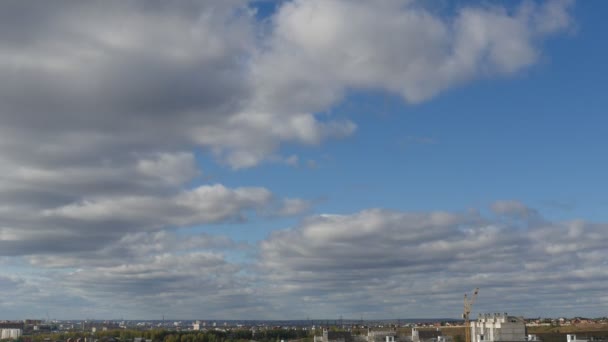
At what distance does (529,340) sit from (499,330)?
11.4 m

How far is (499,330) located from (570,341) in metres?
22.6

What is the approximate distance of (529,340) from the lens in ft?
637

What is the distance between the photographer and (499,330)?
18962cm

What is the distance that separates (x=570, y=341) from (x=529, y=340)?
38.9 feet

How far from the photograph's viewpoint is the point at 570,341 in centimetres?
19525
